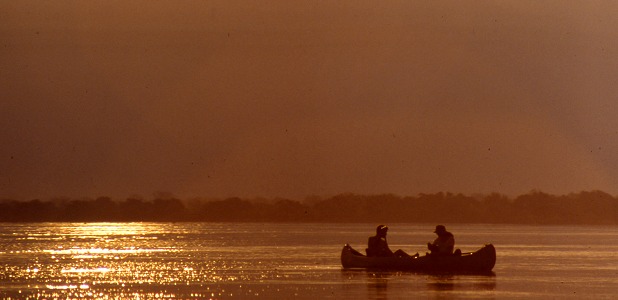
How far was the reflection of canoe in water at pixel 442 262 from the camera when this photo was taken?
4238cm

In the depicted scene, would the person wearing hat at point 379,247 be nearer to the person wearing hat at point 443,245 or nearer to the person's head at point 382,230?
the person's head at point 382,230

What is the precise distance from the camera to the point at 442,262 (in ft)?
139

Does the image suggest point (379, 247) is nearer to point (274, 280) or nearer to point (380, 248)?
point (380, 248)

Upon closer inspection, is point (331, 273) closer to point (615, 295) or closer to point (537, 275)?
point (537, 275)

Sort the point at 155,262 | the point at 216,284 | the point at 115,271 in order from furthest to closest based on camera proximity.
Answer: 1. the point at 155,262
2. the point at 115,271
3. the point at 216,284

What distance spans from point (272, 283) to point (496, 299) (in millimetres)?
8836

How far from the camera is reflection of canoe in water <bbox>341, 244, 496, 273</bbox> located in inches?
1668

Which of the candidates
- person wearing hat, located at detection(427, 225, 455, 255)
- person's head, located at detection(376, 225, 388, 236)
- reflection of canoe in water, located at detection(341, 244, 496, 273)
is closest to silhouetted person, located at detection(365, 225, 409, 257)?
person's head, located at detection(376, 225, 388, 236)

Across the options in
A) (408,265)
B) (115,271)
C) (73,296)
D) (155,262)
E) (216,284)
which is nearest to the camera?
(73,296)

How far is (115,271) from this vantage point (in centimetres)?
4584

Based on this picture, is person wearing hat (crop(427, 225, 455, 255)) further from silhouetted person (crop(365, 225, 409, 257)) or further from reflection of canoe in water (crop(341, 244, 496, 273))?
silhouetted person (crop(365, 225, 409, 257))

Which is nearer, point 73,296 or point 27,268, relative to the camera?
point 73,296

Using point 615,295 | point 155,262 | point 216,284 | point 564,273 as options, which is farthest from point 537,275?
point 155,262

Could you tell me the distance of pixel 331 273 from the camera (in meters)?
44.8
